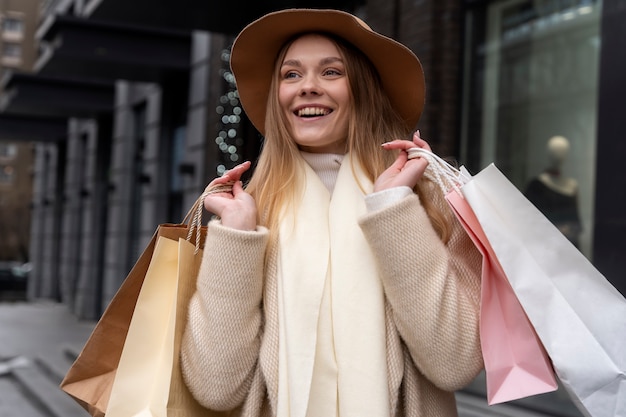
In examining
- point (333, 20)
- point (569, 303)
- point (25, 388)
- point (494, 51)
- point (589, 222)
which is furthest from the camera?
point (25, 388)

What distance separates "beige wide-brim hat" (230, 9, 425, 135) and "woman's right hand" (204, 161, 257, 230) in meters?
0.30

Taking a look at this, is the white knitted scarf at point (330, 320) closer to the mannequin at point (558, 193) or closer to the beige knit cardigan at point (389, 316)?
the beige knit cardigan at point (389, 316)

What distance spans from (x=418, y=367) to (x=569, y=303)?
1.25 feet

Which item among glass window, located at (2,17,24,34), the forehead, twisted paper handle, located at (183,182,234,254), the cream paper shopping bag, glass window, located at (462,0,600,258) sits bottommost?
the cream paper shopping bag

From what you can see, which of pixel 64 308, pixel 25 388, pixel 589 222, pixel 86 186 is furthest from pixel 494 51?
pixel 64 308

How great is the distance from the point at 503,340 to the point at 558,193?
443 cm

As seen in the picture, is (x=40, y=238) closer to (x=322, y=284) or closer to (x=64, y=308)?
(x=64, y=308)

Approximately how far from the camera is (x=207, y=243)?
1889 millimetres

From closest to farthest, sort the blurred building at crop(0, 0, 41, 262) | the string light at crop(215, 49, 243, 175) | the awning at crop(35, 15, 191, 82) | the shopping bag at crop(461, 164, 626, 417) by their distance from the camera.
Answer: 1. the shopping bag at crop(461, 164, 626, 417)
2. the string light at crop(215, 49, 243, 175)
3. the awning at crop(35, 15, 191, 82)
4. the blurred building at crop(0, 0, 41, 262)

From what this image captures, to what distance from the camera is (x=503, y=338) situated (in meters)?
1.73

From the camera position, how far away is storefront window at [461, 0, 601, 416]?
5.66 metres

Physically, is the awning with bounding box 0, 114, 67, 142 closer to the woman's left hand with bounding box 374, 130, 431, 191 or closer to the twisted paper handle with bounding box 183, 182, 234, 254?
the twisted paper handle with bounding box 183, 182, 234, 254

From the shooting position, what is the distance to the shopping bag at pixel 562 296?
1.60 m

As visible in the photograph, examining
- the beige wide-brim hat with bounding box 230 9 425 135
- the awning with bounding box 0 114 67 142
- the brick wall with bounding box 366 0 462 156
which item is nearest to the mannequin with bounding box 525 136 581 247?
the brick wall with bounding box 366 0 462 156
